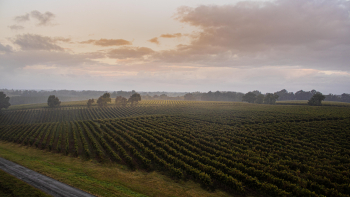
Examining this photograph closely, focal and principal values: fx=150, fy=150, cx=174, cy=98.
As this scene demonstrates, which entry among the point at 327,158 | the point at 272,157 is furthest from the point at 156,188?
the point at 327,158

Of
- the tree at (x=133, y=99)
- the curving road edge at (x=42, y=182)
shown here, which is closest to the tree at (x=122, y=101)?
the tree at (x=133, y=99)

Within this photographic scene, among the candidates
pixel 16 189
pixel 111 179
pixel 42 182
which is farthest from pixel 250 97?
pixel 16 189

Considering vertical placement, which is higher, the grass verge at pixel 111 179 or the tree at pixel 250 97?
the tree at pixel 250 97

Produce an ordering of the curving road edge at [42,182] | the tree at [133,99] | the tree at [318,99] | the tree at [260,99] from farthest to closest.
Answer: the tree at [260,99] < the tree at [133,99] < the tree at [318,99] < the curving road edge at [42,182]

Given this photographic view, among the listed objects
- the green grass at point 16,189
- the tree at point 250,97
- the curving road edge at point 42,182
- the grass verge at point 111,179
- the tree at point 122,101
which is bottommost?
the grass verge at point 111,179

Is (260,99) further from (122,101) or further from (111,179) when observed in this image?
(111,179)

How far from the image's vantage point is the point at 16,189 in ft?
51.9

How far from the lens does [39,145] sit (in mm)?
33250

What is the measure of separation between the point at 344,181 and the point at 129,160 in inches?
1094

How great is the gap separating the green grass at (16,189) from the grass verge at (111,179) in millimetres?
2495

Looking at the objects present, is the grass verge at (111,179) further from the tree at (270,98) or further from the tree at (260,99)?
the tree at (260,99)

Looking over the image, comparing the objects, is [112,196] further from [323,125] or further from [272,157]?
[323,125]

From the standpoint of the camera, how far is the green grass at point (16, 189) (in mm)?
15009

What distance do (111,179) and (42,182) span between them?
24.7 ft
